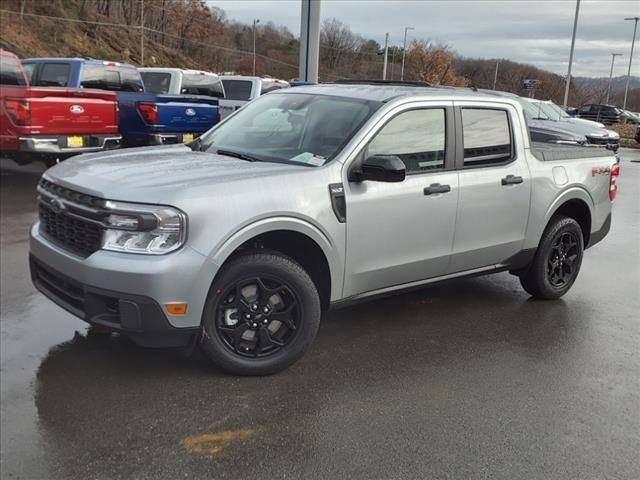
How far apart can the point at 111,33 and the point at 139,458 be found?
56.4 metres

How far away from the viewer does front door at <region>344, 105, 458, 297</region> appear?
4.07 meters

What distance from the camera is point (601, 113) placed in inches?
1578

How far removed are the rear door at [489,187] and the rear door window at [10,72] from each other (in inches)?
297

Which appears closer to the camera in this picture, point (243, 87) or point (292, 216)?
point (292, 216)

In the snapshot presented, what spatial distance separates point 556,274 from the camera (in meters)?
5.62

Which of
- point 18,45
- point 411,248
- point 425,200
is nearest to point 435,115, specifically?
point 425,200

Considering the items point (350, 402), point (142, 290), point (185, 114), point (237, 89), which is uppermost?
point (237, 89)

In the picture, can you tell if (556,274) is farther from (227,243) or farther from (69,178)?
(69,178)

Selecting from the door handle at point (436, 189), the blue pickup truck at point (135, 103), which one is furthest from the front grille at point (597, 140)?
the door handle at point (436, 189)

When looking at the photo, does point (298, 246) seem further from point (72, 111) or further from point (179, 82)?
point (179, 82)

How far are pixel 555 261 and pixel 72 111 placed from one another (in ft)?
24.7

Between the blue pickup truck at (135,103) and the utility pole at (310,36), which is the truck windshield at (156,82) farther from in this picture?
the utility pole at (310,36)

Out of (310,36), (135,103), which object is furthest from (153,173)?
(310,36)

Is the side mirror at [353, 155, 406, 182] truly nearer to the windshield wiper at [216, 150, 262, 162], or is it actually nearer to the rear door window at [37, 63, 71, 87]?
the windshield wiper at [216, 150, 262, 162]
